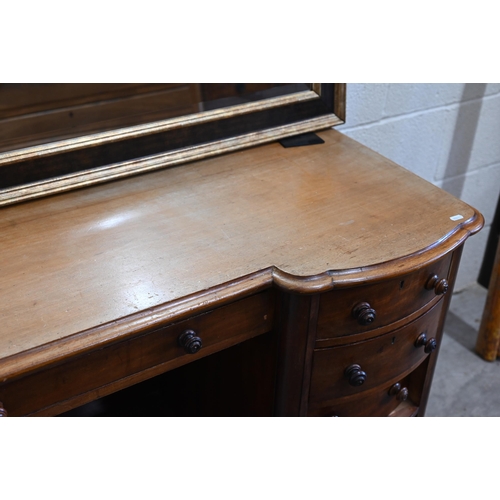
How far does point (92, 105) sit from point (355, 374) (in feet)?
2.37

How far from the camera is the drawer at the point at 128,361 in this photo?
88cm

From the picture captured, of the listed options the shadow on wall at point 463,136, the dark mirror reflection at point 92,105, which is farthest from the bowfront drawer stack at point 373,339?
Result: the shadow on wall at point 463,136

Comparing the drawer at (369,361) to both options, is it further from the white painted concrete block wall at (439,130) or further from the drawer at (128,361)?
the white painted concrete block wall at (439,130)

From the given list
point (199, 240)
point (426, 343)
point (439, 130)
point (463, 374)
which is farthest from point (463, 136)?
point (199, 240)

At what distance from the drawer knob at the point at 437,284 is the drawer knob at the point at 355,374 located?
0.20 metres

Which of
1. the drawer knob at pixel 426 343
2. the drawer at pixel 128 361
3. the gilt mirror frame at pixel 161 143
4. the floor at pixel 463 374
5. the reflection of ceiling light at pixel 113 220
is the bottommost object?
the floor at pixel 463 374

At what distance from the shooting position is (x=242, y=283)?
3.15ft

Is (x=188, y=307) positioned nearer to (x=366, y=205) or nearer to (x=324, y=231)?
(x=324, y=231)

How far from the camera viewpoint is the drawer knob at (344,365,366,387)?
3.75ft

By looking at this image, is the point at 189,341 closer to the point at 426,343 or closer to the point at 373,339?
the point at 373,339

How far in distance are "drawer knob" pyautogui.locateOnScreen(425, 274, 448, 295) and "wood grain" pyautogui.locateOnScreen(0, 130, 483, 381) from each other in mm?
87

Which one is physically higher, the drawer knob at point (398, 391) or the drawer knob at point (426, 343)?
the drawer knob at point (426, 343)
